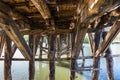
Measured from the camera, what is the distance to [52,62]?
201 inches

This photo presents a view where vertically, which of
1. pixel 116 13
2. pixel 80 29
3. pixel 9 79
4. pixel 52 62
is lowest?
pixel 9 79

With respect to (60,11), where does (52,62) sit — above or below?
below

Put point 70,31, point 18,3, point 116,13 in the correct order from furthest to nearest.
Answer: point 70,31, point 116,13, point 18,3

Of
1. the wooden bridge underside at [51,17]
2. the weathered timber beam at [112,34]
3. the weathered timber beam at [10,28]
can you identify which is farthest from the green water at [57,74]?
the weathered timber beam at [10,28]

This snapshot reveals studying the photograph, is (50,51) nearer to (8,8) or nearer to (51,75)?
(51,75)

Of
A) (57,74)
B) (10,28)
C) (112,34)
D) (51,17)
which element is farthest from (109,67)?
(57,74)

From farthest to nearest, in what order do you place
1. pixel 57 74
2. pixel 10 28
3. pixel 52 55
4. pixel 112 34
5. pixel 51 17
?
1. pixel 57 74
2. pixel 52 55
3. pixel 51 17
4. pixel 112 34
5. pixel 10 28

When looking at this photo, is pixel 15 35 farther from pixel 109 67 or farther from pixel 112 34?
pixel 109 67

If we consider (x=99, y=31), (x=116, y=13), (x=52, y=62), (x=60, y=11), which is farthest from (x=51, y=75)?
(x=116, y=13)

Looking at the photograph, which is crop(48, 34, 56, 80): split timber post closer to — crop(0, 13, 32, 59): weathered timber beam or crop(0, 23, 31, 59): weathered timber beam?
crop(0, 23, 31, 59): weathered timber beam

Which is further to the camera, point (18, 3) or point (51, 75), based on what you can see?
point (51, 75)

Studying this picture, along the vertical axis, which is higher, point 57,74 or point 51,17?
point 51,17

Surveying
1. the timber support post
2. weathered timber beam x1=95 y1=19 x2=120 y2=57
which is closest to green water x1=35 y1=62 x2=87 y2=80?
the timber support post

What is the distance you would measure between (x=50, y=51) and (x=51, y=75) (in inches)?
23.4
